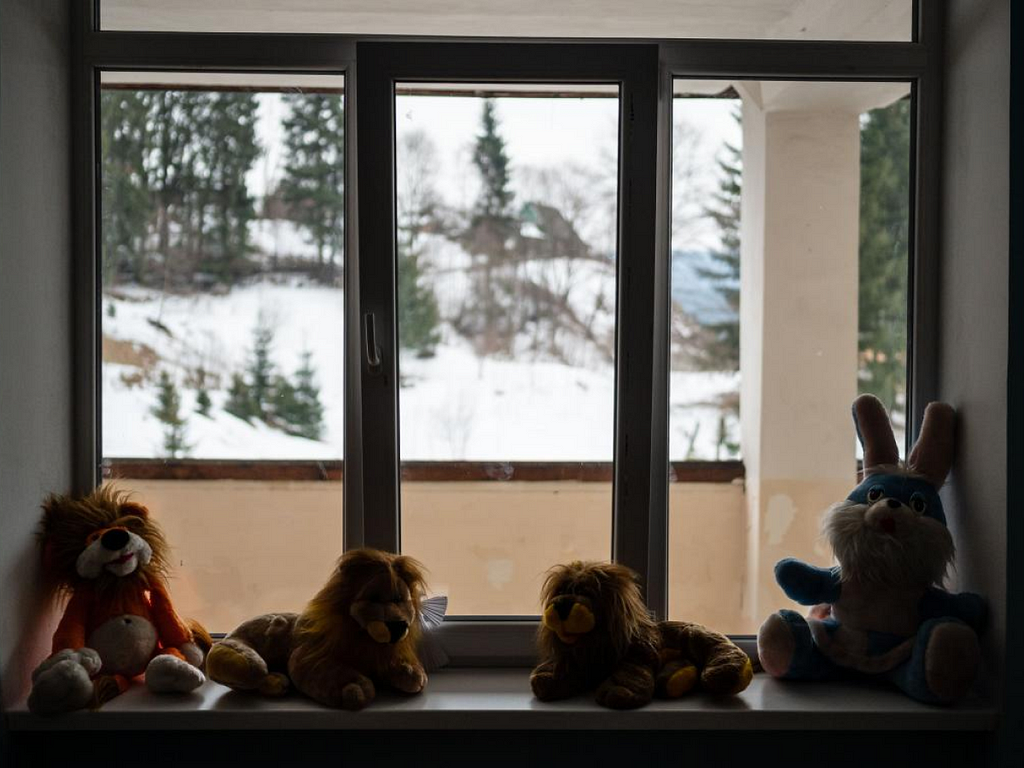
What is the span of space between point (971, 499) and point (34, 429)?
193cm

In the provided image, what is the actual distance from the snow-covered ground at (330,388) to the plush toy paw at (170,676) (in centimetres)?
47

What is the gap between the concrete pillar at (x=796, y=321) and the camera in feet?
7.31

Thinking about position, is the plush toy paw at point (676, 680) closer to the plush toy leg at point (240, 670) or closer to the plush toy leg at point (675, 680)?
the plush toy leg at point (675, 680)

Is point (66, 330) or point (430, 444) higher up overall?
point (66, 330)

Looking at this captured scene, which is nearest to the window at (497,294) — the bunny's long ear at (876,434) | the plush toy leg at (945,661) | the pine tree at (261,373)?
the pine tree at (261,373)

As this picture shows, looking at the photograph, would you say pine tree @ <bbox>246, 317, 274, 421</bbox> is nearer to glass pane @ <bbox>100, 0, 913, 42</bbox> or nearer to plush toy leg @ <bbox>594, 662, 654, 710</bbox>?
glass pane @ <bbox>100, 0, 913, 42</bbox>

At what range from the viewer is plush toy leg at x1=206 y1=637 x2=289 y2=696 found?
1.97m

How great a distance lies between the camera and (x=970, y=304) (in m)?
2.09

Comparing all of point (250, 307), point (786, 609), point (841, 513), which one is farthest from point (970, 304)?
point (250, 307)

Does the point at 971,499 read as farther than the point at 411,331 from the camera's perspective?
No

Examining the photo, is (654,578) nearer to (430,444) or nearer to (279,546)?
(430,444)

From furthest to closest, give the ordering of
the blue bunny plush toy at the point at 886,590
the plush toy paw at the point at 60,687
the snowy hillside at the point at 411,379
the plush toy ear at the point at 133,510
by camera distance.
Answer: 1. the snowy hillside at the point at 411,379
2. the plush toy ear at the point at 133,510
3. the blue bunny plush toy at the point at 886,590
4. the plush toy paw at the point at 60,687

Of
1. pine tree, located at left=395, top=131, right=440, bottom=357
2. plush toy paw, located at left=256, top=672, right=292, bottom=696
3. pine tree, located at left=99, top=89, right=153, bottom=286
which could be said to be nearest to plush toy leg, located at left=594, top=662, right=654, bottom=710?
plush toy paw, located at left=256, top=672, right=292, bottom=696

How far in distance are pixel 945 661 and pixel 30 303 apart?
1957mm
